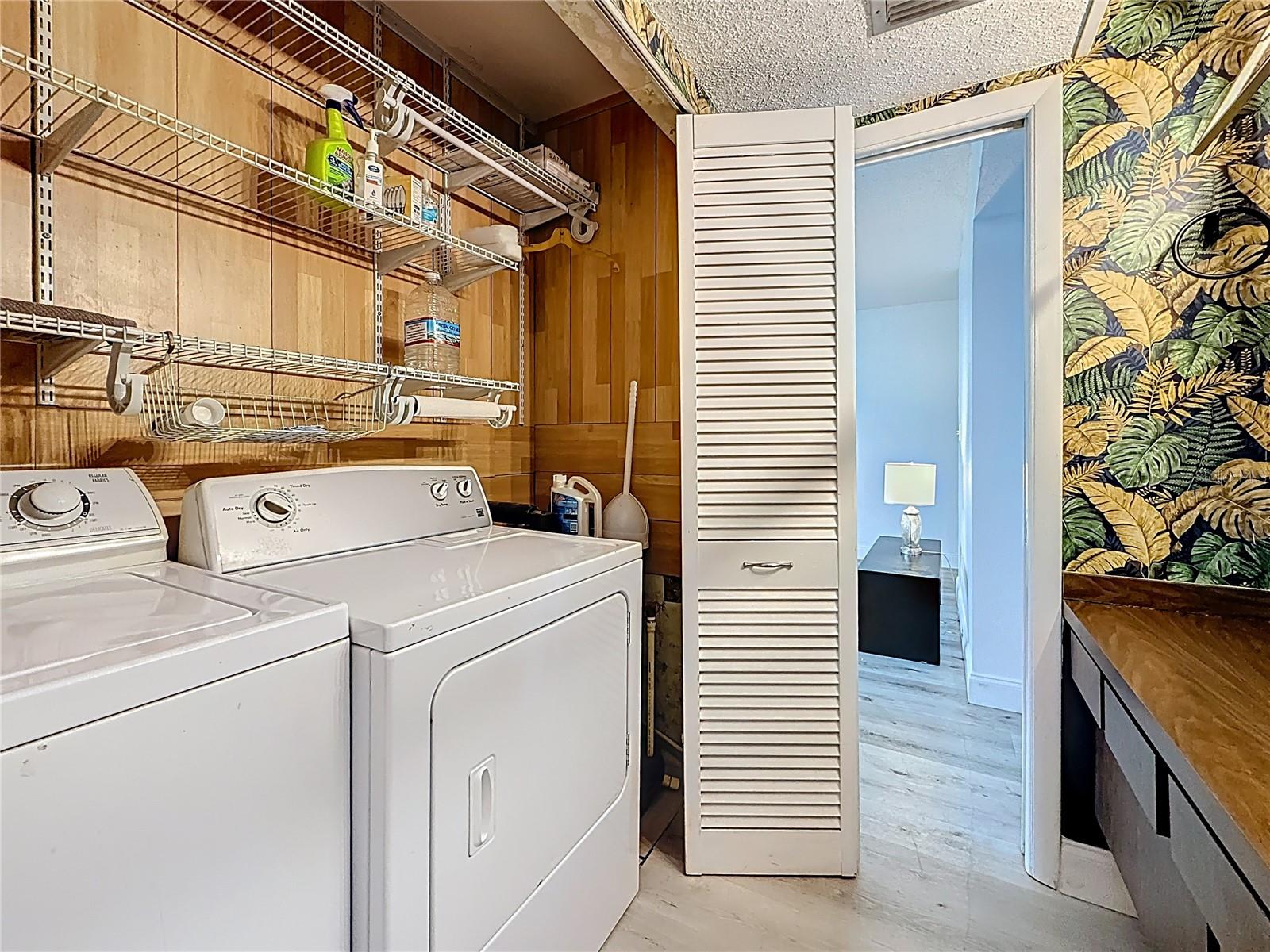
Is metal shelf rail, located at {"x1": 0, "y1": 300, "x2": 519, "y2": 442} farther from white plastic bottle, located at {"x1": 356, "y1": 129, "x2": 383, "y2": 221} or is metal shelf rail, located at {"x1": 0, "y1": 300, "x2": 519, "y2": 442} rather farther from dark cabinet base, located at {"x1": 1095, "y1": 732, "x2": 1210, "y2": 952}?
dark cabinet base, located at {"x1": 1095, "y1": 732, "x2": 1210, "y2": 952}

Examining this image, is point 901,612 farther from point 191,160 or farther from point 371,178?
point 191,160

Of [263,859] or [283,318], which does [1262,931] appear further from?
[283,318]

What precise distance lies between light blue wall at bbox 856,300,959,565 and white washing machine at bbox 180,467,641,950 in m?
4.08

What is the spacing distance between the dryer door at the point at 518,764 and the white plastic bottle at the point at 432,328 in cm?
85

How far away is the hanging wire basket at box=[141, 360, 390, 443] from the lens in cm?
120

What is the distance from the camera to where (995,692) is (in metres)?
2.83

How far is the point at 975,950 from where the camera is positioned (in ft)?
4.87

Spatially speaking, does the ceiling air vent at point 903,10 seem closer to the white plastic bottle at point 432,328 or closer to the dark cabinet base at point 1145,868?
the white plastic bottle at point 432,328

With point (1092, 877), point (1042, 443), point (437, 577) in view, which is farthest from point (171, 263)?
point (1092, 877)

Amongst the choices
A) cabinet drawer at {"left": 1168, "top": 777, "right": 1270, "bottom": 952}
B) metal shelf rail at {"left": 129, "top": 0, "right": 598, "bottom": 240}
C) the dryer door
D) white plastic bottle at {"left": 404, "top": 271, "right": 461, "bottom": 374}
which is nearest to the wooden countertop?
cabinet drawer at {"left": 1168, "top": 777, "right": 1270, "bottom": 952}

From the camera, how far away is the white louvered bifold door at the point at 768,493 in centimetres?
173

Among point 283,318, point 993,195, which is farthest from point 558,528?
point 993,195

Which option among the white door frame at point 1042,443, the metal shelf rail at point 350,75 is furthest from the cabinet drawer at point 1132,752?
the metal shelf rail at point 350,75

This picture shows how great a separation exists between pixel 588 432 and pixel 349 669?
57.0 inches
